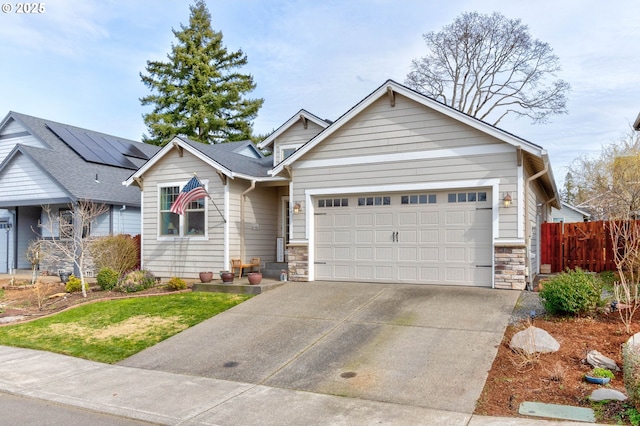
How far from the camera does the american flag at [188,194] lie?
13148mm

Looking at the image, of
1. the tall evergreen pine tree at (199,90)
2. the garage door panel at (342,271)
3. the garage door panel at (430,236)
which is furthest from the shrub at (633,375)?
the tall evergreen pine tree at (199,90)

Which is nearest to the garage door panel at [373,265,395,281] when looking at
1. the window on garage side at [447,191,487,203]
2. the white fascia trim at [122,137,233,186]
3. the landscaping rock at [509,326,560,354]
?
the window on garage side at [447,191,487,203]

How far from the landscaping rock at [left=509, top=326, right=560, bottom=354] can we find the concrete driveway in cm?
35

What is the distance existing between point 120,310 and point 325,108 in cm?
2066

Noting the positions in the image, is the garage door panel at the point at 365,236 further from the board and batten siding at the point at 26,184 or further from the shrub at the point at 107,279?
the board and batten siding at the point at 26,184

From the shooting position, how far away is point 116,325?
31.8 feet

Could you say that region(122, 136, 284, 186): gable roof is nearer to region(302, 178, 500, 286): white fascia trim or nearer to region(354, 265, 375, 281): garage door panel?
region(302, 178, 500, 286): white fascia trim

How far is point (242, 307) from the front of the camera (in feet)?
33.9

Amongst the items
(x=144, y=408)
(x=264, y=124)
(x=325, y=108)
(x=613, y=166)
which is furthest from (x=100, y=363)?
(x=264, y=124)

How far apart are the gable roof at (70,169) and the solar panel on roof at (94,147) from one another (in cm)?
16

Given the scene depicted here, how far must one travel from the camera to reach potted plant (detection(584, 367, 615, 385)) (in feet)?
17.9

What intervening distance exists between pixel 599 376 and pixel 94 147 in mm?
21202

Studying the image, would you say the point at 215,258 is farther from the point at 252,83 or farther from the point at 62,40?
the point at 252,83

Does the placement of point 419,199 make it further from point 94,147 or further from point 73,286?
point 94,147
